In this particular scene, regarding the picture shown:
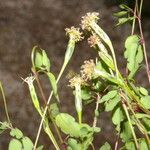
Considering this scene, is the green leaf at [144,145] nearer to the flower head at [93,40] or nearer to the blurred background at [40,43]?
the flower head at [93,40]

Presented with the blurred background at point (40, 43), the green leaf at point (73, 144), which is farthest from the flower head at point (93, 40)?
the blurred background at point (40, 43)

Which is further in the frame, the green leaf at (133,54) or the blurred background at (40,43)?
the blurred background at (40,43)

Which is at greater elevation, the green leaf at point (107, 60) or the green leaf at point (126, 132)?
the green leaf at point (107, 60)

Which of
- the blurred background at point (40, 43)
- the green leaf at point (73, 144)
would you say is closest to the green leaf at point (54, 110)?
the green leaf at point (73, 144)

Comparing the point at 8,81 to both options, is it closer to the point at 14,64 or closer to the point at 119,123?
the point at 14,64

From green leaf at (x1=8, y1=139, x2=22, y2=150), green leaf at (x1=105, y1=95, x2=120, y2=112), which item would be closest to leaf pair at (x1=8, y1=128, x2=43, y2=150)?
green leaf at (x1=8, y1=139, x2=22, y2=150)

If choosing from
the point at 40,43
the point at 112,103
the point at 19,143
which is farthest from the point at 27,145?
the point at 40,43

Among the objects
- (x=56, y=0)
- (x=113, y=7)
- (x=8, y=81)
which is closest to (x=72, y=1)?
(x=56, y=0)

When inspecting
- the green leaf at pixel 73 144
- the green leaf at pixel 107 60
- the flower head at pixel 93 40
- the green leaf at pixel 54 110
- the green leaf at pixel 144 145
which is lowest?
the green leaf at pixel 144 145
